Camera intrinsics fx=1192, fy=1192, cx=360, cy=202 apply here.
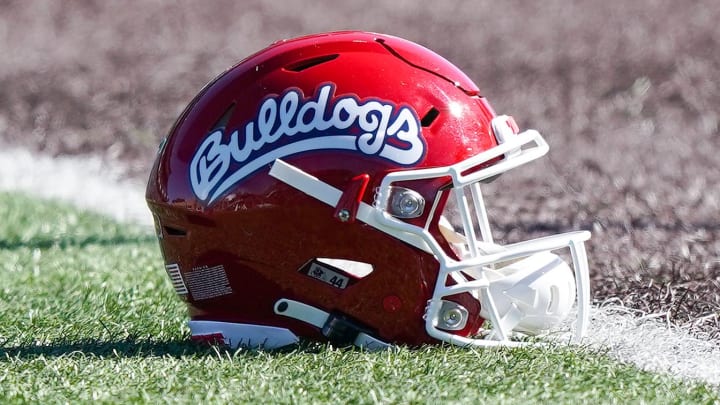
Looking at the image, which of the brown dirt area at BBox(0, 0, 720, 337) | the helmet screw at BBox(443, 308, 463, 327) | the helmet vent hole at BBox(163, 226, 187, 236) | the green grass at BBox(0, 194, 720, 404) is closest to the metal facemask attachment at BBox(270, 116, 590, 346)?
the helmet screw at BBox(443, 308, 463, 327)

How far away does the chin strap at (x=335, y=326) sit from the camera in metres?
3.16

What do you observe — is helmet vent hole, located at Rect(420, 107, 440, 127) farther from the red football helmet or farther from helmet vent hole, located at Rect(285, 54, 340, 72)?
helmet vent hole, located at Rect(285, 54, 340, 72)

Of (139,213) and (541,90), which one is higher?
(541,90)

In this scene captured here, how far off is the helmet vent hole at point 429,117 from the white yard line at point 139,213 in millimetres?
790

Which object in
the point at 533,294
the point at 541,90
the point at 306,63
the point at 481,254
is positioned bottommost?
the point at 533,294

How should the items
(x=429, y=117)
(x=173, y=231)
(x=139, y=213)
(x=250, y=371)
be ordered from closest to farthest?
(x=250, y=371)
(x=429, y=117)
(x=173, y=231)
(x=139, y=213)

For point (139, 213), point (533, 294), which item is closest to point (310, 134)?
point (533, 294)

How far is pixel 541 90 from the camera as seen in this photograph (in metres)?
8.97

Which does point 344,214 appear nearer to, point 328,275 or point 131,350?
point 328,275

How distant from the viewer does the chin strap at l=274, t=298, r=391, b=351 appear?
3.16m

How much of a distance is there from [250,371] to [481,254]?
0.75 metres

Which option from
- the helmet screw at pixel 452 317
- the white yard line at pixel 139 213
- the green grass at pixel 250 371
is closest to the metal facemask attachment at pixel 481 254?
the helmet screw at pixel 452 317

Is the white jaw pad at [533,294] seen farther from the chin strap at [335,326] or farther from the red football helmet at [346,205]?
the chin strap at [335,326]

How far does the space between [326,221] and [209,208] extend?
327mm
